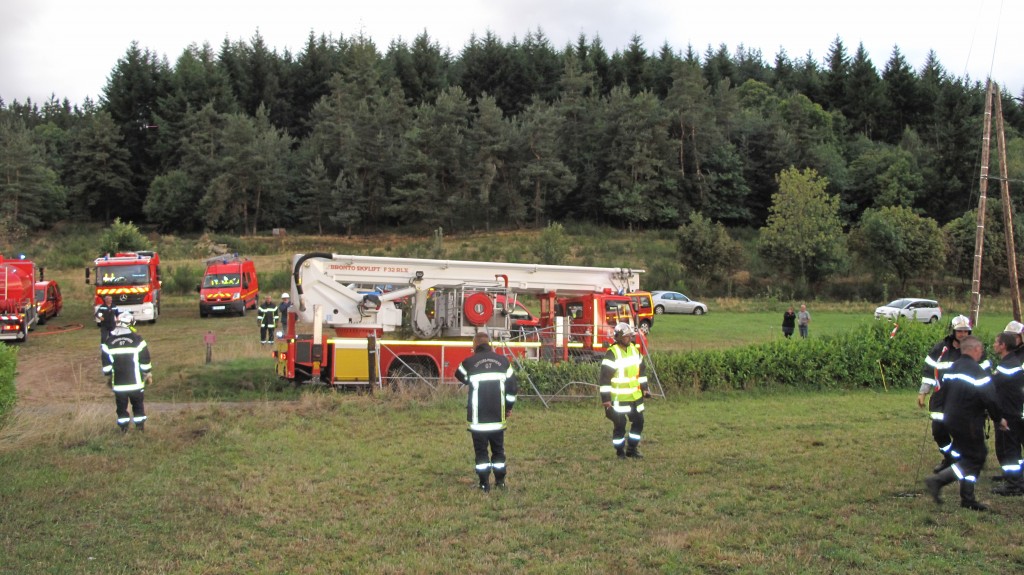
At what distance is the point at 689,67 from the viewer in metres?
75.9

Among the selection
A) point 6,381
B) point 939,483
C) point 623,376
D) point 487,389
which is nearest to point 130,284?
point 6,381

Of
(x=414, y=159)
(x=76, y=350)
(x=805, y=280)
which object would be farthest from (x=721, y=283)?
(x=76, y=350)

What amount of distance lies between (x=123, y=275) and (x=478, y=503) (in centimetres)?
2829

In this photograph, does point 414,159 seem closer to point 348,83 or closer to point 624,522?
point 348,83

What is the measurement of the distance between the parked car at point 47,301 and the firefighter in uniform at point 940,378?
3160 cm

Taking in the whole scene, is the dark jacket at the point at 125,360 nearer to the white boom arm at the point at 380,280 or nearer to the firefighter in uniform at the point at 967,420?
the white boom arm at the point at 380,280

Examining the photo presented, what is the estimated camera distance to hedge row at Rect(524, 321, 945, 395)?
16531mm

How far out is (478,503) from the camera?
8336 millimetres

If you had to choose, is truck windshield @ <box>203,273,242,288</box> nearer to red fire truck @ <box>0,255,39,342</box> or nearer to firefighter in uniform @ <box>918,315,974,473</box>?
red fire truck @ <box>0,255,39,342</box>

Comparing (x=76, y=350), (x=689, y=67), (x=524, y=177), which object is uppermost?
(x=689, y=67)

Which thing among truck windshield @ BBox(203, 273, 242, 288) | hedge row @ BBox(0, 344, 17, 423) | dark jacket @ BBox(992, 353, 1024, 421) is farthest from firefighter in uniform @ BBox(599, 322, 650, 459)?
truck windshield @ BBox(203, 273, 242, 288)

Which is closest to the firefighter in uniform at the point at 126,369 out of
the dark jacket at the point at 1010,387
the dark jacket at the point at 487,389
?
the dark jacket at the point at 487,389

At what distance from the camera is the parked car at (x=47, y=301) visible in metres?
32.1

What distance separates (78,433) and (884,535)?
10.7m
